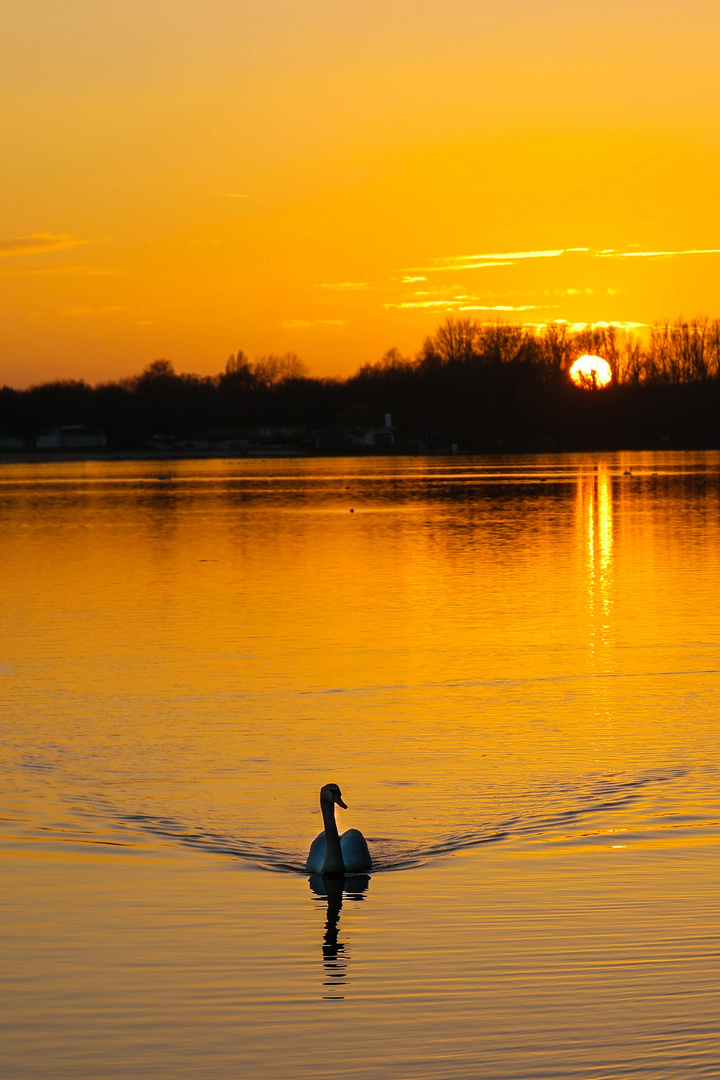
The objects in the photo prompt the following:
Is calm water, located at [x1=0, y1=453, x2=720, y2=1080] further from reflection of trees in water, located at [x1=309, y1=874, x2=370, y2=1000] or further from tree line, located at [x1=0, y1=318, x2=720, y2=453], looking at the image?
tree line, located at [x1=0, y1=318, x2=720, y2=453]

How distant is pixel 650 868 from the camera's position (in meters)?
10.8

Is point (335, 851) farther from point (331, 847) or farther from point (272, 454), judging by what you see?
point (272, 454)

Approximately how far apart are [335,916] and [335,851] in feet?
2.56

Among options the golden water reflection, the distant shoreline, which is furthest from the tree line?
the golden water reflection

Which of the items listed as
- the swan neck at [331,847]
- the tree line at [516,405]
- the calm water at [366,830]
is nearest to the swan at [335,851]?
the swan neck at [331,847]

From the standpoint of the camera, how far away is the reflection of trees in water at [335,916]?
8.69 meters

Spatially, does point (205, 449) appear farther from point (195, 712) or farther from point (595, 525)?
point (195, 712)

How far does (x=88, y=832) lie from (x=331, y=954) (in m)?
3.67

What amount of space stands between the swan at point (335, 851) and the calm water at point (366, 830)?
0.14m

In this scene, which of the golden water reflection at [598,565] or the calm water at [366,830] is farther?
the golden water reflection at [598,565]

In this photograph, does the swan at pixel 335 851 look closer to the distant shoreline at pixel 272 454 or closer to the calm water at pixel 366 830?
the calm water at pixel 366 830

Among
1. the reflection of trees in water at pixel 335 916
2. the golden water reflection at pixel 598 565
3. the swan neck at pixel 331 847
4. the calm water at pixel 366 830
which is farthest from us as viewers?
the golden water reflection at pixel 598 565

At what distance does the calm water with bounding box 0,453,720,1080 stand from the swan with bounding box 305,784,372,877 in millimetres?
137

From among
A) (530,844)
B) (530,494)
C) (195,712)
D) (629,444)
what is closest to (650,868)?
(530,844)
